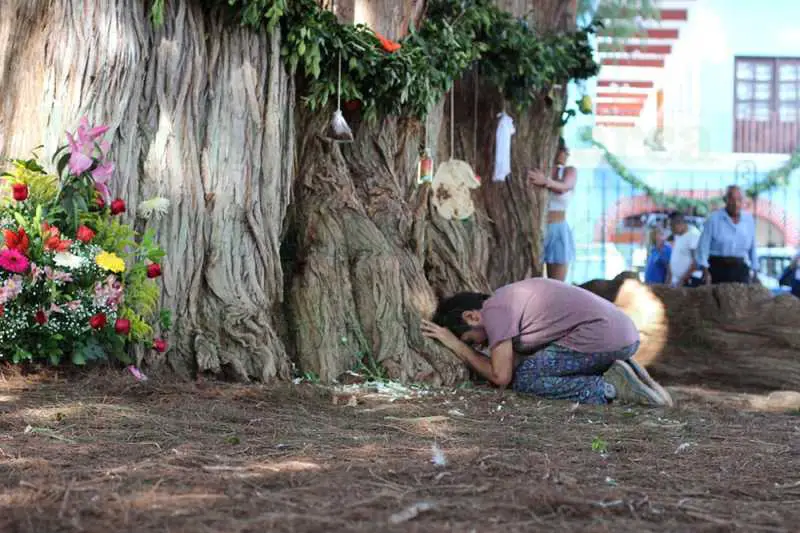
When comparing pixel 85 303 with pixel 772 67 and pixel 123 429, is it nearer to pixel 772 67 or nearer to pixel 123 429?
pixel 123 429

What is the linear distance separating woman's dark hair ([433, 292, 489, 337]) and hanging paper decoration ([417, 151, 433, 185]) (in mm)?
1484

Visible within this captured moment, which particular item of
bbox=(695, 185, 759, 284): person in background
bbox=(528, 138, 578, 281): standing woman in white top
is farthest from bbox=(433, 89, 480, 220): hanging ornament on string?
bbox=(695, 185, 759, 284): person in background

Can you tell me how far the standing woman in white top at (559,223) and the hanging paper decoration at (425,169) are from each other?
210 cm

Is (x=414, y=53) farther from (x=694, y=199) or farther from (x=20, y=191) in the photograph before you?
(x=694, y=199)

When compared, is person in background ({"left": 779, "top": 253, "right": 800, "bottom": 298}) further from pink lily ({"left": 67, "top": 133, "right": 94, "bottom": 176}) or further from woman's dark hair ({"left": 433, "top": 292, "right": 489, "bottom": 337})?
pink lily ({"left": 67, "top": 133, "right": 94, "bottom": 176})

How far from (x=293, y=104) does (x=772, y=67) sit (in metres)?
16.8

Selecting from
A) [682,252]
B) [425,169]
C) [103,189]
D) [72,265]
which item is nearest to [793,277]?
[682,252]

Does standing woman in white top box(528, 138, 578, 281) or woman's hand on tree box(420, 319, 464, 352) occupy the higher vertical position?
standing woman in white top box(528, 138, 578, 281)

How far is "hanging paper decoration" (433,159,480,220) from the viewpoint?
834 centimetres

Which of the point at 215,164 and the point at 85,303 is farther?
the point at 215,164

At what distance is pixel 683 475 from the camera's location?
154 inches

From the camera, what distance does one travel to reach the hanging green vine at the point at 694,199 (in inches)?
624

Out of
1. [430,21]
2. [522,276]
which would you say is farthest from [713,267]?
[430,21]

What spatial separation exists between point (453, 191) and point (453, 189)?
0.7 inches
